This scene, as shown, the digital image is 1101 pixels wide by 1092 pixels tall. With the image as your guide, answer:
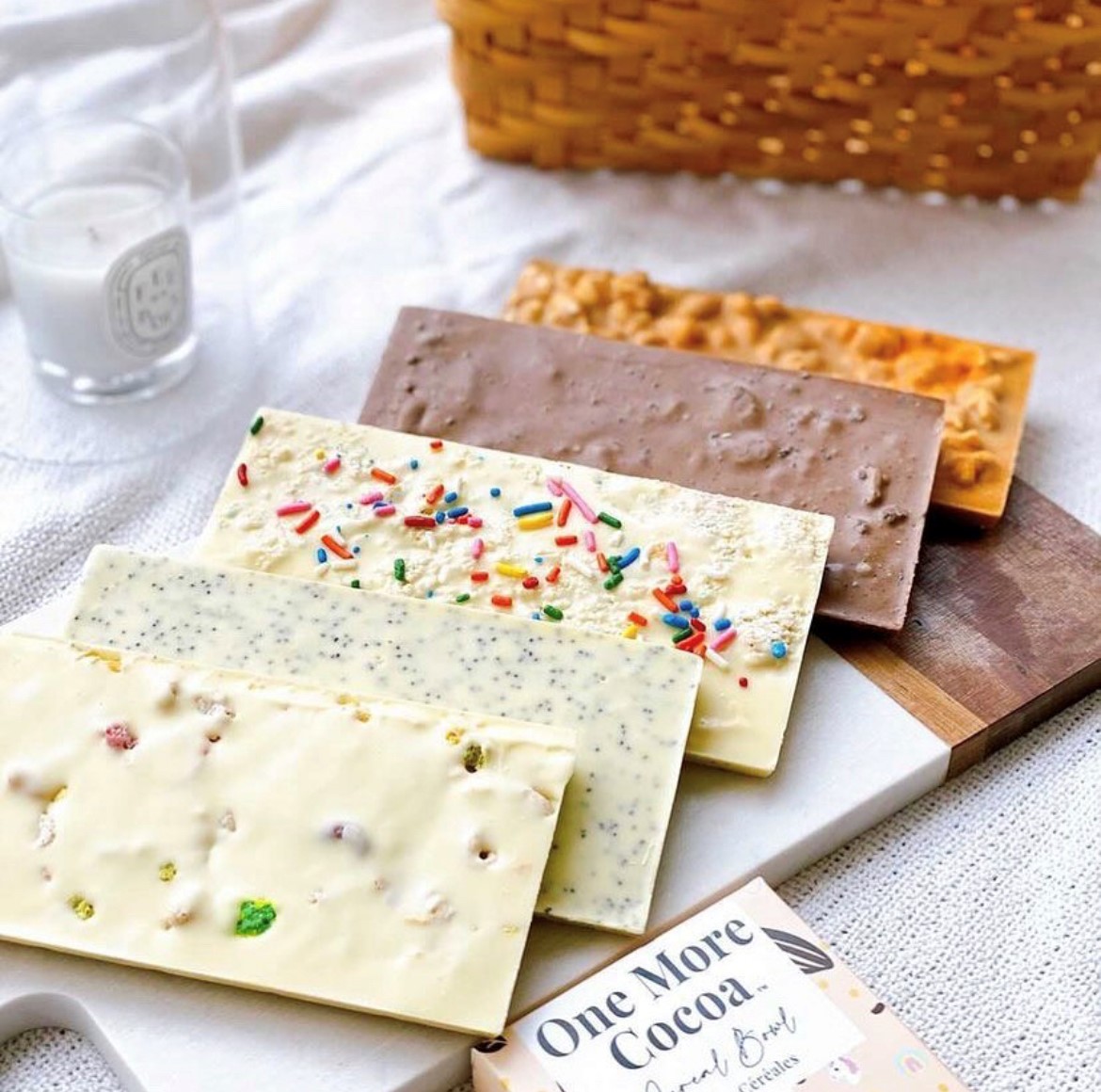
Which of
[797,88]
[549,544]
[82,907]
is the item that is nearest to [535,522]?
[549,544]

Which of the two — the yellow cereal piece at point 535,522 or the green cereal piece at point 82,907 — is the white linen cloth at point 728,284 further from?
the yellow cereal piece at point 535,522

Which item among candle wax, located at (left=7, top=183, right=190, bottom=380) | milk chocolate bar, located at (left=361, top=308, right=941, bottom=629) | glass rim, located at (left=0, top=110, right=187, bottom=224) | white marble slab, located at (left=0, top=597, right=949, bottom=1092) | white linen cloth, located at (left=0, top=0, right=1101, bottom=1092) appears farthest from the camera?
glass rim, located at (left=0, top=110, right=187, bottom=224)

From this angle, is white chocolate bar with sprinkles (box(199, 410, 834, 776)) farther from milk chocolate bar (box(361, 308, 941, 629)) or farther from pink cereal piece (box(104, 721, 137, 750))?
pink cereal piece (box(104, 721, 137, 750))

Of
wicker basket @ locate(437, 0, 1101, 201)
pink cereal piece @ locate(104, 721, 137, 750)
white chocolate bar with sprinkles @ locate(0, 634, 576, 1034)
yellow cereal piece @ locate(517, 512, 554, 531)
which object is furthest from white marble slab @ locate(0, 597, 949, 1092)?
wicker basket @ locate(437, 0, 1101, 201)

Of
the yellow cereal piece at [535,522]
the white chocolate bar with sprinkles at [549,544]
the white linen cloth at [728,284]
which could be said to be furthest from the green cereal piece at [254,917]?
the yellow cereal piece at [535,522]

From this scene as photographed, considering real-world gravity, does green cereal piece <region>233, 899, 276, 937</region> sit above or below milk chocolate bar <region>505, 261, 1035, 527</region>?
below

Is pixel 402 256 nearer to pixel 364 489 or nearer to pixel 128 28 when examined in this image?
pixel 128 28

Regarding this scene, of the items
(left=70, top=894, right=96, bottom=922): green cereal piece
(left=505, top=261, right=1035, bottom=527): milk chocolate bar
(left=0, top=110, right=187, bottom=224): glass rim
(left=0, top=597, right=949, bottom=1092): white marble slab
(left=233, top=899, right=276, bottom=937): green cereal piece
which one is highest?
(left=0, top=110, right=187, bottom=224): glass rim

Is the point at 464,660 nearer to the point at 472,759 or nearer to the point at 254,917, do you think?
the point at 472,759
